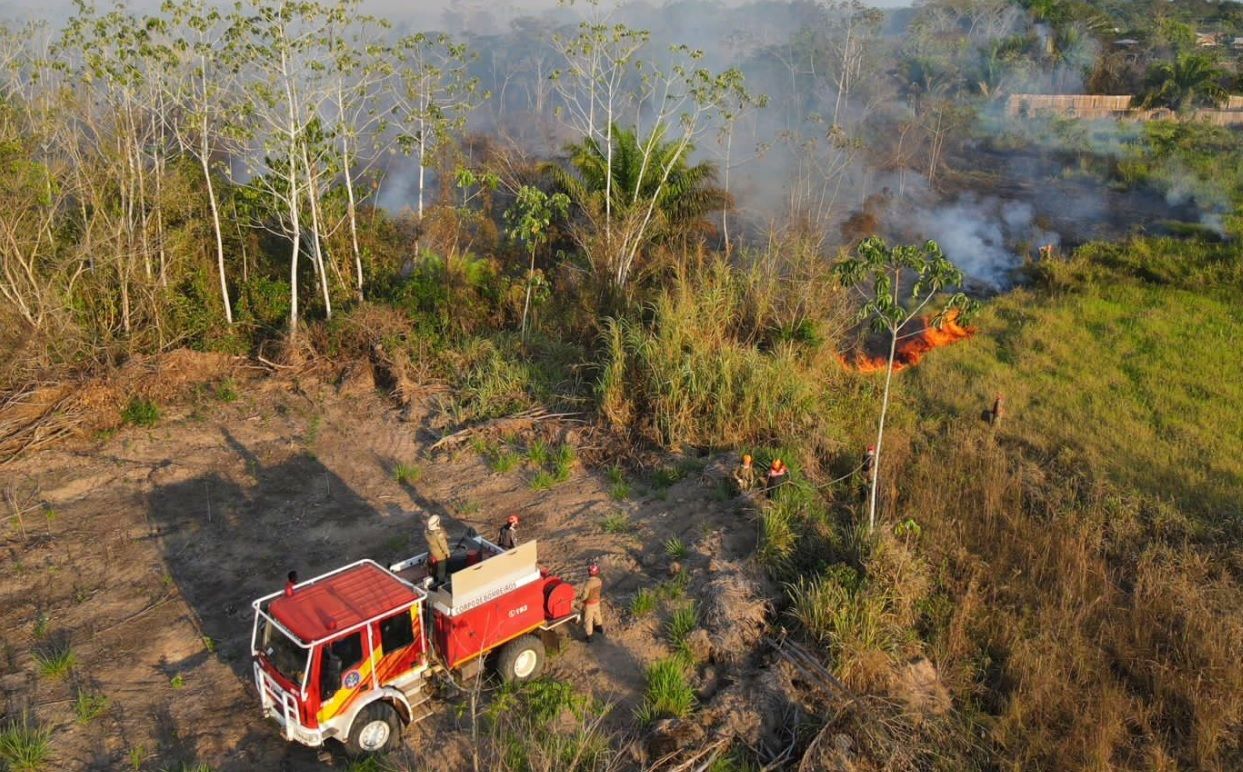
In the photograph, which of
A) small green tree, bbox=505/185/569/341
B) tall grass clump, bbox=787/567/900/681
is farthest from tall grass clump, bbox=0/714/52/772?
small green tree, bbox=505/185/569/341

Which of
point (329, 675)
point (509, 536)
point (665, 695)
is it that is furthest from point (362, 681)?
point (665, 695)

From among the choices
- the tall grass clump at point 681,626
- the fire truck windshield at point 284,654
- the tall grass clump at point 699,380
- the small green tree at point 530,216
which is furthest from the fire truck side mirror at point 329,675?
the small green tree at point 530,216

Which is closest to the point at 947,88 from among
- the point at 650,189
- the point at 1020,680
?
the point at 650,189

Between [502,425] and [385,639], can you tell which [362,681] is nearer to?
[385,639]

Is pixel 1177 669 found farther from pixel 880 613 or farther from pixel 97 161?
pixel 97 161

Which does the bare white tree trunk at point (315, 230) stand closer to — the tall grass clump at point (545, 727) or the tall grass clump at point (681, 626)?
the tall grass clump at point (681, 626)
